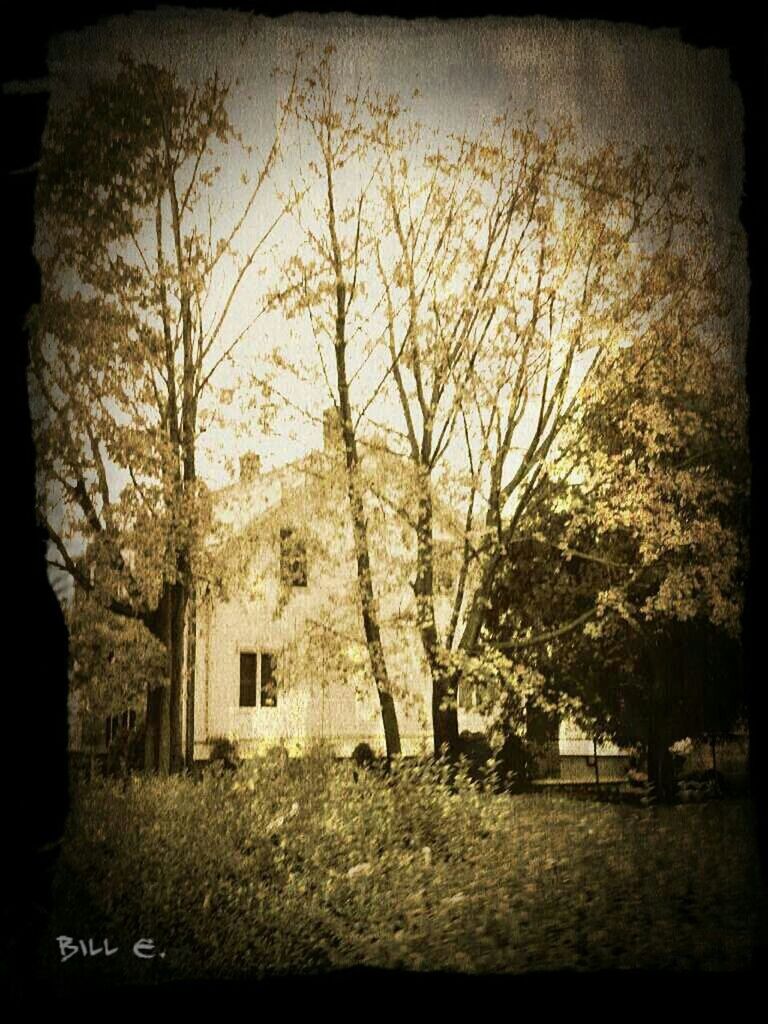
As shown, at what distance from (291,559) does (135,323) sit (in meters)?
0.89

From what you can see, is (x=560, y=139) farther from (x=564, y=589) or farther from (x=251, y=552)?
(x=251, y=552)

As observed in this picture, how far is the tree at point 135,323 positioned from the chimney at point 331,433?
357 millimetres

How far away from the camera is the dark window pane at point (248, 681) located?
249 centimetres

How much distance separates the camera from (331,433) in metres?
2.62

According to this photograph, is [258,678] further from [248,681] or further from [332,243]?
[332,243]

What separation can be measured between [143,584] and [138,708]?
0.37 m

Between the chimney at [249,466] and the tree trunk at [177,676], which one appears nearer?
the tree trunk at [177,676]

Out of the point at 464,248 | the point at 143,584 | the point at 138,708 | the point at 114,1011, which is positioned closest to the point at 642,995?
the point at 114,1011

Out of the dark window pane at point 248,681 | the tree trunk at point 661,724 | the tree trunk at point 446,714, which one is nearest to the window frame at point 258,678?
the dark window pane at point 248,681

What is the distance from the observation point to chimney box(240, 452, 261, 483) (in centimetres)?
259

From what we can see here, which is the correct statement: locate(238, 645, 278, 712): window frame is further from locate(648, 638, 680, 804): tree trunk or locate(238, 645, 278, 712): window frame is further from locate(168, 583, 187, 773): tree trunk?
locate(648, 638, 680, 804): tree trunk

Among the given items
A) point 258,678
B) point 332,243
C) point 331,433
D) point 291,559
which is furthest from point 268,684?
point 332,243

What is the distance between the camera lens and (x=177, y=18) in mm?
2631

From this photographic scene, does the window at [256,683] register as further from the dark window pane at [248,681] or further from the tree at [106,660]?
the tree at [106,660]
